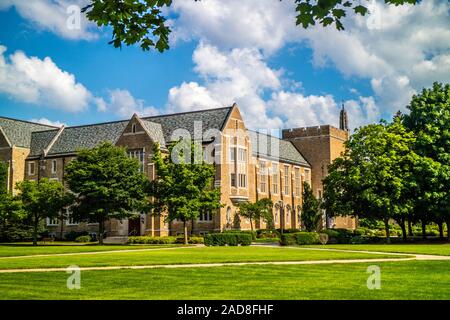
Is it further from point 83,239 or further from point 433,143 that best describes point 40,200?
point 433,143

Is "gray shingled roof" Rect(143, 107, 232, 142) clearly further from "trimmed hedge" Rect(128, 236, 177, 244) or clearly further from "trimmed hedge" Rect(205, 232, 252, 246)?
"trimmed hedge" Rect(205, 232, 252, 246)

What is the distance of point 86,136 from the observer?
216 ft

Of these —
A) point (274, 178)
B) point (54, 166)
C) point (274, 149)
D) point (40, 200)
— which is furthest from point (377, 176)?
point (54, 166)

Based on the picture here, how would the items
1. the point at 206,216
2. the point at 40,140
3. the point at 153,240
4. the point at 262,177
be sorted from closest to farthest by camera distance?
the point at 153,240
the point at 206,216
the point at 262,177
the point at 40,140

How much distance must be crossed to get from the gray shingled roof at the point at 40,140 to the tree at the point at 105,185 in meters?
20.6

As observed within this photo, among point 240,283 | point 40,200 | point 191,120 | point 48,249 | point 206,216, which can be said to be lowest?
point 240,283

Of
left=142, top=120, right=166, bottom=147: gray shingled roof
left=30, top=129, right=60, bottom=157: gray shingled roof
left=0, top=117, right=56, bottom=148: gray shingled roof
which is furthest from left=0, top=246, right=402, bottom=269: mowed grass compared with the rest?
left=0, top=117, right=56, bottom=148: gray shingled roof

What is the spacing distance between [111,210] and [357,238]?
2137cm

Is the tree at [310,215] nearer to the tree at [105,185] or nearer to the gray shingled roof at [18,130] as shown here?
the tree at [105,185]

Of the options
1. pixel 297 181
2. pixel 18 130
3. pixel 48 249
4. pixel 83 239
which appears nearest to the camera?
pixel 48 249

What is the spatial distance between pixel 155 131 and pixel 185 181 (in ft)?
49.8
